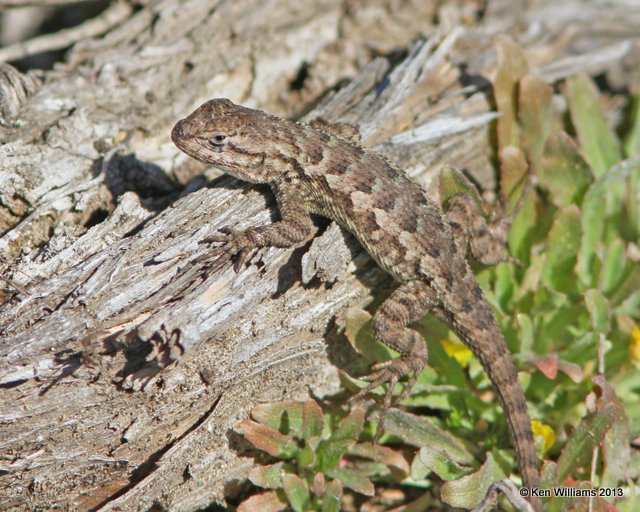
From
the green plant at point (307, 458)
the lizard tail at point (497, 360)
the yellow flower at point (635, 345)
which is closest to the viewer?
the green plant at point (307, 458)

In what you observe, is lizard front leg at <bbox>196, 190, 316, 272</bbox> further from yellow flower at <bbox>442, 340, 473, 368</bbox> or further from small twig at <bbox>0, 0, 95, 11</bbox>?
small twig at <bbox>0, 0, 95, 11</bbox>

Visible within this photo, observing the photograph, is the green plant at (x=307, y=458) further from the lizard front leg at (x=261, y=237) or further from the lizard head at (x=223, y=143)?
the lizard head at (x=223, y=143)

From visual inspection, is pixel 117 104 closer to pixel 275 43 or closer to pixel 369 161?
pixel 275 43

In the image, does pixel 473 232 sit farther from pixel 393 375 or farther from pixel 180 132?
pixel 180 132

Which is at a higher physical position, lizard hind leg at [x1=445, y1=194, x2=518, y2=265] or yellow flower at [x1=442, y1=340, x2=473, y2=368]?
lizard hind leg at [x1=445, y1=194, x2=518, y2=265]

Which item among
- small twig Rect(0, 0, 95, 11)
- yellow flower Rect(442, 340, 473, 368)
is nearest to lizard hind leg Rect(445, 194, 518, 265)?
yellow flower Rect(442, 340, 473, 368)

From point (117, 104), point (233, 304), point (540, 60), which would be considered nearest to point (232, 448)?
point (233, 304)

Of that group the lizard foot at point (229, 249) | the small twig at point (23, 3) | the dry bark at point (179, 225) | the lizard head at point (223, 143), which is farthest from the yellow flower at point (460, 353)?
the small twig at point (23, 3)

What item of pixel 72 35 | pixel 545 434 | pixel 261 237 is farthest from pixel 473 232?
pixel 72 35
